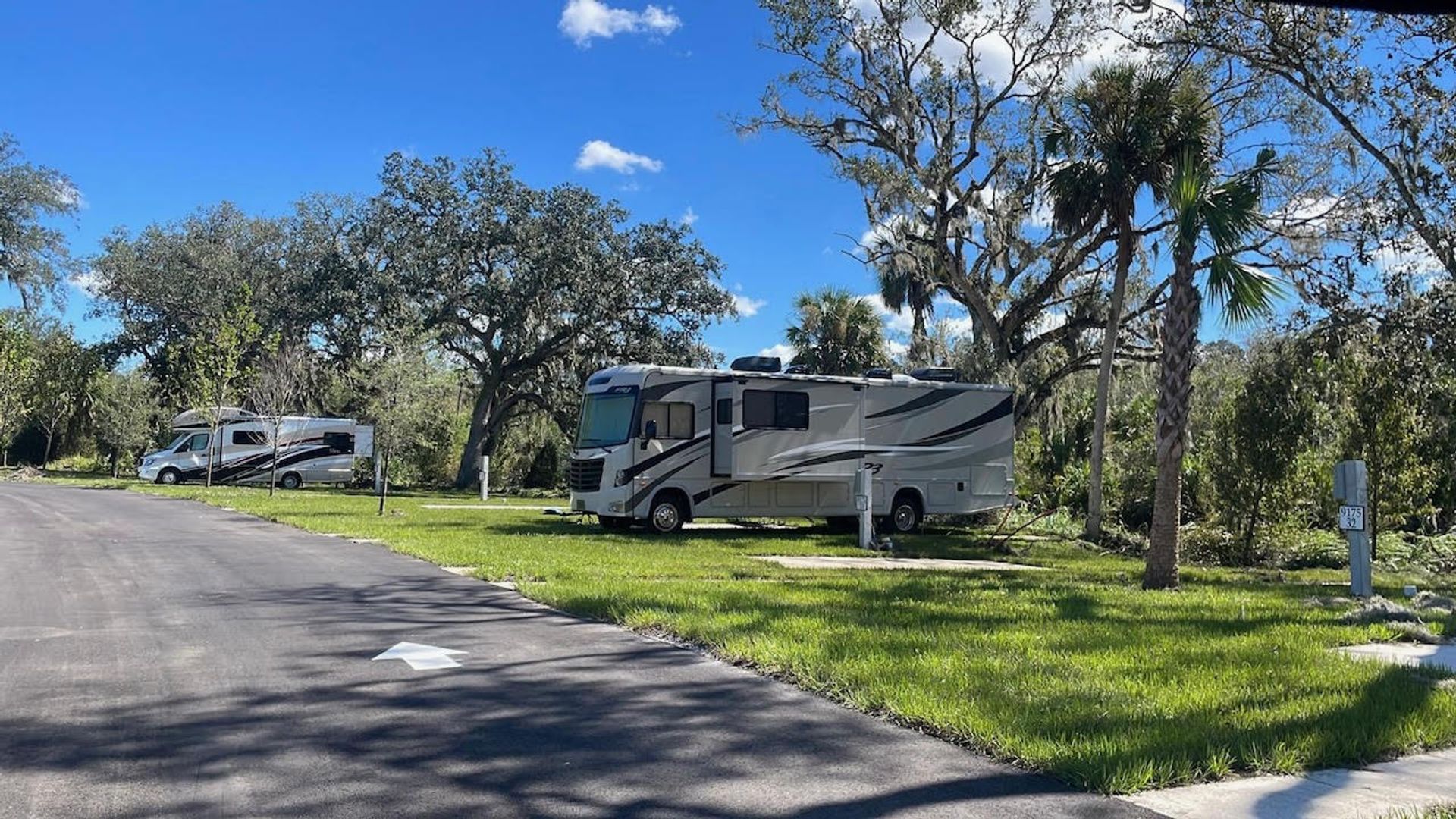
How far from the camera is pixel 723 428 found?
773 inches

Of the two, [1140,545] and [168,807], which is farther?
[1140,545]

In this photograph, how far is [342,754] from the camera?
5090 mm

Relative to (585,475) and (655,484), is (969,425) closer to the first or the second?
(655,484)

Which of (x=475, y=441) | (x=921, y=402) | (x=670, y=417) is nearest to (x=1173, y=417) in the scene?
(x=921, y=402)

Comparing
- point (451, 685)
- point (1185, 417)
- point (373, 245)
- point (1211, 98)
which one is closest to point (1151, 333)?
point (1211, 98)

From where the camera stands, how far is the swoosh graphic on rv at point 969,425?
21766 millimetres

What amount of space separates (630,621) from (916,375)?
48.6 ft

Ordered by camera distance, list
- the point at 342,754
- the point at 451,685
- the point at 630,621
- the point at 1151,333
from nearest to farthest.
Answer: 1. the point at 342,754
2. the point at 451,685
3. the point at 630,621
4. the point at 1151,333

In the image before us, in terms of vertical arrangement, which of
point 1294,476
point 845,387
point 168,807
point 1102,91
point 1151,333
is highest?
point 1102,91

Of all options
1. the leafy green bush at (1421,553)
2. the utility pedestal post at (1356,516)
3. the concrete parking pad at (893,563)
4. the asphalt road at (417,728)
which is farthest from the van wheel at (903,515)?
the asphalt road at (417,728)

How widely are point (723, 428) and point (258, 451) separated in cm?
2364

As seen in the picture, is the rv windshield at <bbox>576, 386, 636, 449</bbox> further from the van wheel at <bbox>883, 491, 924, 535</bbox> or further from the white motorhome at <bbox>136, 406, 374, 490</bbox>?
the white motorhome at <bbox>136, 406, 374, 490</bbox>

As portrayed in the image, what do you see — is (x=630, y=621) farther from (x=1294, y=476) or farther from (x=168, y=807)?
(x=1294, y=476)

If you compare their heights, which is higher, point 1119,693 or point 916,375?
point 916,375
